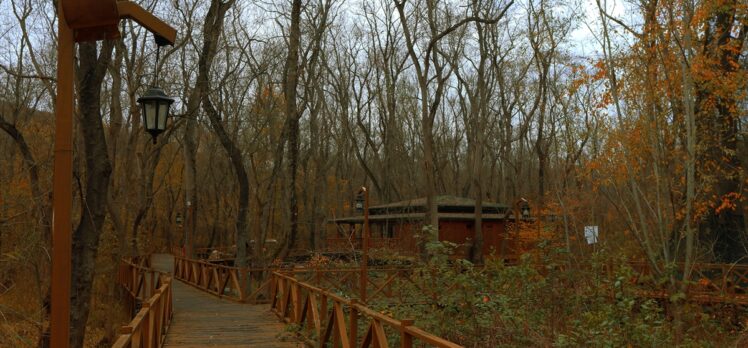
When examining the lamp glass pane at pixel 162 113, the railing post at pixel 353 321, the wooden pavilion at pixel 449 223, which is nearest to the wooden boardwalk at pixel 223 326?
the railing post at pixel 353 321

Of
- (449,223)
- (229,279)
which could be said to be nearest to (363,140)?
(449,223)

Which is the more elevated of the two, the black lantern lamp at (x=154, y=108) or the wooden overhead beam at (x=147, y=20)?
the wooden overhead beam at (x=147, y=20)

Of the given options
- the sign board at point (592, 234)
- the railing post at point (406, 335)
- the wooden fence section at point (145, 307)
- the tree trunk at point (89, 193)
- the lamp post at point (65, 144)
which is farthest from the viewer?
the sign board at point (592, 234)

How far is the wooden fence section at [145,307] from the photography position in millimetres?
6034

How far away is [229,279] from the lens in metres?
19.6

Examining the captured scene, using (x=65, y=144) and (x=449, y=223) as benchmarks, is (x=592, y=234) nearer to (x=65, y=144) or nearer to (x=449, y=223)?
(x=65, y=144)

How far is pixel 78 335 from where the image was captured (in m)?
8.91

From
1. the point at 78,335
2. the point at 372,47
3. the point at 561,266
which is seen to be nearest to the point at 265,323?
the point at 78,335

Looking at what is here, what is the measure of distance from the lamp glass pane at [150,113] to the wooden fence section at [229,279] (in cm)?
1010

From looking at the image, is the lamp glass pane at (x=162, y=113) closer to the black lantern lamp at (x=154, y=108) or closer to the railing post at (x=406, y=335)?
the black lantern lamp at (x=154, y=108)

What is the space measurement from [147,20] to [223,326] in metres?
8.39

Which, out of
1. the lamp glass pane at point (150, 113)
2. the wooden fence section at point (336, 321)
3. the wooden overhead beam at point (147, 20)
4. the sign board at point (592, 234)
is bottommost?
the wooden fence section at point (336, 321)

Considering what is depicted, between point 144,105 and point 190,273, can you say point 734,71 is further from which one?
point 190,273

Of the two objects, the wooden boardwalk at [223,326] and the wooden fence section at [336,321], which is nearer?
the wooden fence section at [336,321]
